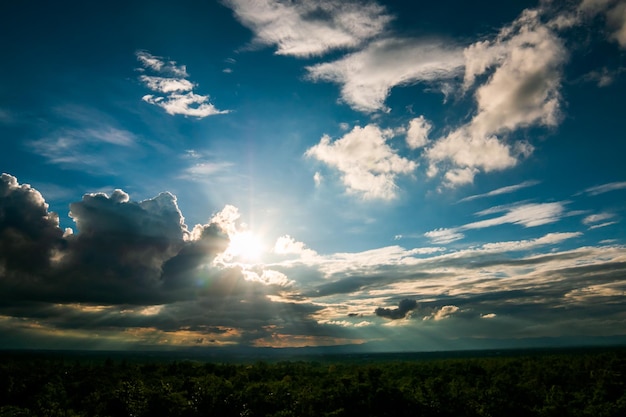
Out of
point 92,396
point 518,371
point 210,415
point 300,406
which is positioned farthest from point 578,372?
point 92,396

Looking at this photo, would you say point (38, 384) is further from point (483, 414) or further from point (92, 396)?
point (483, 414)

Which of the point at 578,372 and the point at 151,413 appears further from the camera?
the point at 578,372

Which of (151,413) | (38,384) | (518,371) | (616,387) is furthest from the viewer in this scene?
(518,371)

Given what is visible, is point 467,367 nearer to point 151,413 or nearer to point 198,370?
point 198,370

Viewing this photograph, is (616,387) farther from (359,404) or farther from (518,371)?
(359,404)

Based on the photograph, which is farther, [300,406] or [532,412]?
[532,412]

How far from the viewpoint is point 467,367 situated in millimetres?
104750

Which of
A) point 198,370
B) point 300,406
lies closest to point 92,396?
point 300,406

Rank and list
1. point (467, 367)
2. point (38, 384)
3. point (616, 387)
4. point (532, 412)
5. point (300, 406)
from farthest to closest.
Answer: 1. point (467, 367)
2. point (616, 387)
3. point (38, 384)
4. point (532, 412)
5. point (300, 406)

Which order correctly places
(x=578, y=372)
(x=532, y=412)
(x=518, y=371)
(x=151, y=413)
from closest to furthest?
(x=151, y=413)
(x=532, y=412)
(x=578, y=372)
(x=518, y=371)

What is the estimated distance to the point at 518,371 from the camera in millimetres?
91938

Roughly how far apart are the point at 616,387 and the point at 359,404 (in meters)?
46.9

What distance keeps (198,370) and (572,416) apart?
7621cm

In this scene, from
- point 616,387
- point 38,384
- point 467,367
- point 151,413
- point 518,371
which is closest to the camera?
point 151,413
